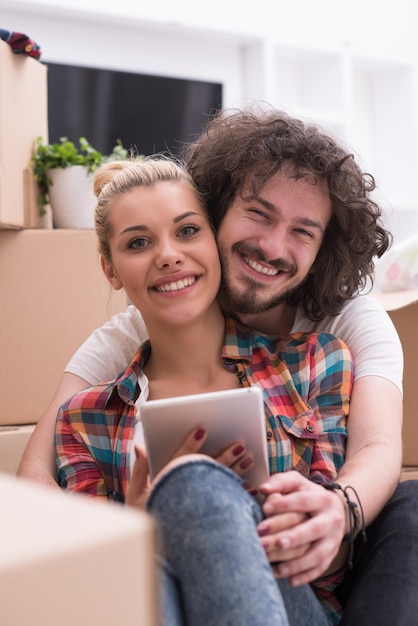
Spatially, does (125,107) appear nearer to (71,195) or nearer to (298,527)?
(71,195)

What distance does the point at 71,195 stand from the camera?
1898 mm

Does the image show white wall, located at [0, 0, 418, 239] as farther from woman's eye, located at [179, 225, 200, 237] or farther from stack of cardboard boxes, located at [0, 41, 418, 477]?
woman's eye, located at [179, 225, 200, 237]

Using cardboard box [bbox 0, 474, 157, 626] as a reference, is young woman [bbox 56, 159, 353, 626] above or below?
below

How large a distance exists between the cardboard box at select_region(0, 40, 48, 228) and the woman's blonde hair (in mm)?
475

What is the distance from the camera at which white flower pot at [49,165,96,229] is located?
189cm

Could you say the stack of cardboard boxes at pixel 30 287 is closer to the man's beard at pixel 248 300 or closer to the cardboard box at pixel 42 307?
the cardboard box at pixel 42 307

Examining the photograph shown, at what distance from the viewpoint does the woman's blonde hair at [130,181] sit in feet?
4.21

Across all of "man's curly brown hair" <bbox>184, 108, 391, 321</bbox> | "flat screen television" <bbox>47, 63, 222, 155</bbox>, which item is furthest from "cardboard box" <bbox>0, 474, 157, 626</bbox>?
"flat screen television" <bbox>47, 63, 222, 155</bbox>

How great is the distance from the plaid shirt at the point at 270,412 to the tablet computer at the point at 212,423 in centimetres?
19

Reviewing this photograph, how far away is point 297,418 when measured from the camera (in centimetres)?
115

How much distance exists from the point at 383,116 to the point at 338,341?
3.39m

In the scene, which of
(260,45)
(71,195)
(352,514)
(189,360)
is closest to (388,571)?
(352,514)

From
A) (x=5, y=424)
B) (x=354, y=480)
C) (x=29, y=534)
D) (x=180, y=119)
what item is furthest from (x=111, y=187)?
(x=180, y=119)

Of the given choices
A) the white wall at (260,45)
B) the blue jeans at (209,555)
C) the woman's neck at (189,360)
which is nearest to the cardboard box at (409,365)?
the woman's neck at (189,360)
